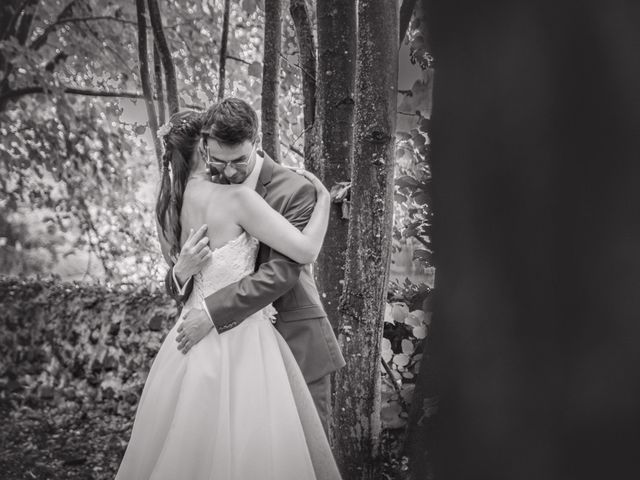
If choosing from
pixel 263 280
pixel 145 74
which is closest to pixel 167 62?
pixel 145 74

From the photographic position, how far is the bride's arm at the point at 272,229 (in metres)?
2.57

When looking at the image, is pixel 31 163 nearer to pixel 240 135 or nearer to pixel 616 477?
pixel 240 135

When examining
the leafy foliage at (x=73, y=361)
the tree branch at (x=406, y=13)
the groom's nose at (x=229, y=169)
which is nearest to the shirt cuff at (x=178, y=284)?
the groom's nose at (x=229, y=169)

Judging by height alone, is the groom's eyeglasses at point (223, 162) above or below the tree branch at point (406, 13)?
below

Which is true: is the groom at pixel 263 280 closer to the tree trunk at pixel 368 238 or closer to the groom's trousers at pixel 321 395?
the groom's trousers at pixel 321 395

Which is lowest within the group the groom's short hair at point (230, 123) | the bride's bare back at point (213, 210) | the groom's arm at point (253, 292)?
the groom's arm at point (253, 292)

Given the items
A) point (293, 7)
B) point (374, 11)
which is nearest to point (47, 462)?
point (293, 7)

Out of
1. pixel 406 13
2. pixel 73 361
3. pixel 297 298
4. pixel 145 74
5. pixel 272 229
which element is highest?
pixel 145 74

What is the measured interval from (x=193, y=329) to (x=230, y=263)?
284 mm

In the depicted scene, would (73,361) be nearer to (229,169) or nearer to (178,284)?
(178,284)

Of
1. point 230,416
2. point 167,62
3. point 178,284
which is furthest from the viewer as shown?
point 167,62

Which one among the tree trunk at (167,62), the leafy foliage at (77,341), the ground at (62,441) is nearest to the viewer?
the ground at (62,441)

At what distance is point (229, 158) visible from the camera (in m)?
2.62

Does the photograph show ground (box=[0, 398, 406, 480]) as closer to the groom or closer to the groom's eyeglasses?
the groom
